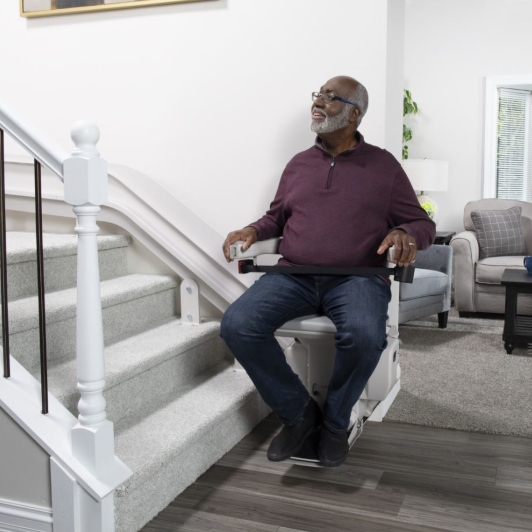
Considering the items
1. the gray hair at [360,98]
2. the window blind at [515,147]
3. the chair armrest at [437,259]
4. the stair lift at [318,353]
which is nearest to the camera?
the stair lift at [318,353]

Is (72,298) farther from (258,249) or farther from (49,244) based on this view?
(258,249)

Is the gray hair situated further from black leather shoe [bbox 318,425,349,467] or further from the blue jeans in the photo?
black leather shoe [bbox 318,425,349,467]

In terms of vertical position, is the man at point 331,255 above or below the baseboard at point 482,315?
above

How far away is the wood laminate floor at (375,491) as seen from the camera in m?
2.01

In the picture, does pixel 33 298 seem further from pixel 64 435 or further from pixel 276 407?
pixel 276 407

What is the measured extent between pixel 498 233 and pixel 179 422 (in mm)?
3567

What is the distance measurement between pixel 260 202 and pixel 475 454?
51.7 inches

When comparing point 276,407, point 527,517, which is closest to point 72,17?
point 276,407

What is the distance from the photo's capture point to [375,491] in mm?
2211

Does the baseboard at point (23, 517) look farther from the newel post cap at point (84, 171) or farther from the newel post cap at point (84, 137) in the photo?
the newel post cap at point (84, 137)

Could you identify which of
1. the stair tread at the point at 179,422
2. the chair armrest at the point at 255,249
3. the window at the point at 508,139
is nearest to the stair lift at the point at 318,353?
the chair armrest at the point at 255,249

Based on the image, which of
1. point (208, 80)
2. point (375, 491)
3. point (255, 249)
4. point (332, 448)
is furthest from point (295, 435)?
point (208, 80)

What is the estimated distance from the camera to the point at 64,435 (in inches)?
74.2

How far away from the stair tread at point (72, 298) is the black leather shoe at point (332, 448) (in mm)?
947
